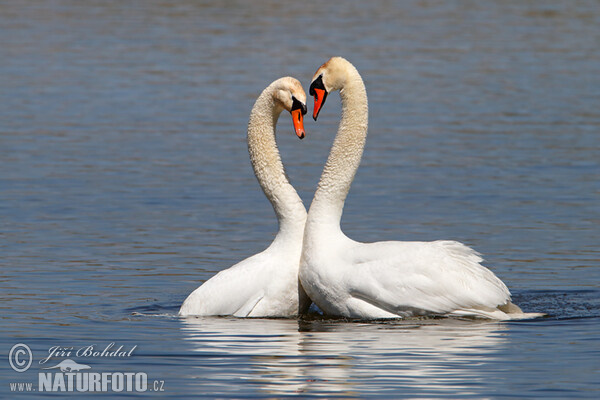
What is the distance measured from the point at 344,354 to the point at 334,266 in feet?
4.15

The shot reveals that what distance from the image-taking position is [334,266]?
11375mm

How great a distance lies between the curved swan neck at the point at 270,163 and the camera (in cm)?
1204

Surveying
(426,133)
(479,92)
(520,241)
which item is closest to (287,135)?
(426,133)

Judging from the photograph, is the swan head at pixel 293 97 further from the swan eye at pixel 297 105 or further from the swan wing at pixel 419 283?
the swan wing at pixel 419 283
